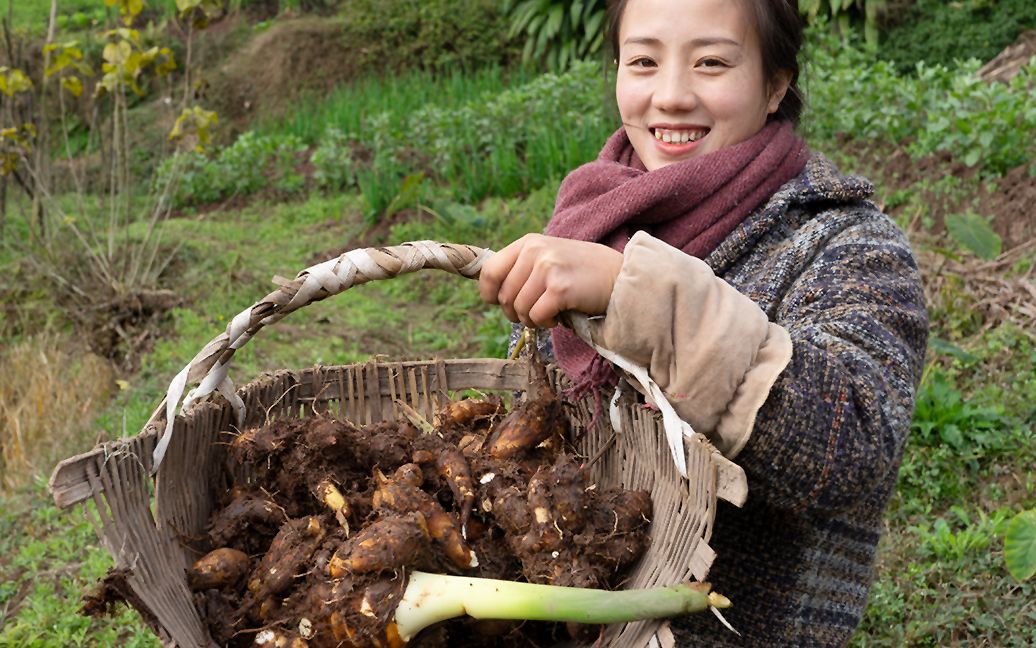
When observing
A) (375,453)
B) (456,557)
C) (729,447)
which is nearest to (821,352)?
(729,447)

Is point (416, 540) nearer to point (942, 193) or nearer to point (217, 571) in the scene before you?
point (217, 571)

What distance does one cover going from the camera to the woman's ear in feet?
5.76

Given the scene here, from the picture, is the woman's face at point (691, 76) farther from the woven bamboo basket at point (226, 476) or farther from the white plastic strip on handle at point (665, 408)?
the white plastic strip on handle at point (665, 408)

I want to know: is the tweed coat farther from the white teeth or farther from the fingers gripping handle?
the fingers gripping handle

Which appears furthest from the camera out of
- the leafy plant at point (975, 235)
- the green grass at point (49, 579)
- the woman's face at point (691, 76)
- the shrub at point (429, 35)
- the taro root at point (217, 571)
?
the shrub at point (429, 35)

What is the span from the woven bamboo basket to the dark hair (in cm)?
63

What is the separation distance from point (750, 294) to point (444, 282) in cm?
341

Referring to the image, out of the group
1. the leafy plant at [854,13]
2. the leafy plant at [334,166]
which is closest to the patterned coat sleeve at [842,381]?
the leafy plant at [334,166]

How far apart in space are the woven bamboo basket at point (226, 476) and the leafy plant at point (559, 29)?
22.4ft

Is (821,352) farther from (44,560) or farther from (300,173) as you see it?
(300,173)

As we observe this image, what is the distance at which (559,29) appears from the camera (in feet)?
27.4

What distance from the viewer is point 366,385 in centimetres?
182

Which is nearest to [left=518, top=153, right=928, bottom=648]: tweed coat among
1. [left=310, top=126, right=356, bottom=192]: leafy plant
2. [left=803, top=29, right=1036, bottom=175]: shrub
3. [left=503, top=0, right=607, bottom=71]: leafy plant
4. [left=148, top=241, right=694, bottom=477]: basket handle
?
[left=148, top=241, right=694, bottom=477]: basket handle

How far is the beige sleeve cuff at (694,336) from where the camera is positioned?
3.88ft
